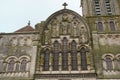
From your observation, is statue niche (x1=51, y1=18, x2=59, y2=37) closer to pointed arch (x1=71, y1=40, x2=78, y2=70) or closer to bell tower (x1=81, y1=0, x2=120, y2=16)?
pointed arch (x1=71, y1=40, x2=78, y2=70)

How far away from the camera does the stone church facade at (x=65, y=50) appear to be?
782 inches

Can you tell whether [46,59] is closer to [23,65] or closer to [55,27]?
[23,65]

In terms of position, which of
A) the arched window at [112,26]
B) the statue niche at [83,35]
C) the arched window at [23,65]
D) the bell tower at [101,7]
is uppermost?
the bell tower at [101,7]

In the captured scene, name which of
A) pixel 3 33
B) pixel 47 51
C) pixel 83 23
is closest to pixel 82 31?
pixel 83 23

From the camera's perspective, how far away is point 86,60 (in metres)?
20.8

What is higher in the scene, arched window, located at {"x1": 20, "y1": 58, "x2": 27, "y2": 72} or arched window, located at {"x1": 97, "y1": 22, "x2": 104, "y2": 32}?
arched window, located at {"x1": 97, "y1": 22, "x2": 104, "y2": 32}

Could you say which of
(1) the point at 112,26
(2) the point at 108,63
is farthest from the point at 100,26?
(2) the point at 108,63

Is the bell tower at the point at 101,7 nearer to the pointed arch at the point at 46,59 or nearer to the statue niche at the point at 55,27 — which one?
the statue niche at the point at 55,27

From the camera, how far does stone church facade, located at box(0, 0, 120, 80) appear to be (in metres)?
19.9

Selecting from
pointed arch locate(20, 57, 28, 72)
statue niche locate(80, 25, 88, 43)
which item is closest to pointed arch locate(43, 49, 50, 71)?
pointed arch locate(20, 57, 28, 72)

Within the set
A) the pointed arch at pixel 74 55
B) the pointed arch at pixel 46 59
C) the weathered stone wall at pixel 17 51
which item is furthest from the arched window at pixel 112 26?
the weathered stone wall at pixel 17 51

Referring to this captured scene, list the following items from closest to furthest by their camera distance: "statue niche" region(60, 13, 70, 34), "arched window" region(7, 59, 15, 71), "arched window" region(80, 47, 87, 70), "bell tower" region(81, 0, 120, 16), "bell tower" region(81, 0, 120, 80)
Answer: "bell tower" region(81, 0, 120, 80), "arched window" region(80, 47, 87, 70), "arched window" region(7, 59, 15, 71), "statue niche" region(60, 13, 70, 34), "bell tower" region(81, 0, 120, 16)

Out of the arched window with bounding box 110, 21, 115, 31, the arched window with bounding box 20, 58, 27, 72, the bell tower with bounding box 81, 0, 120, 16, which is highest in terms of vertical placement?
the bell tower with bounding box 81, 0, 120, 16

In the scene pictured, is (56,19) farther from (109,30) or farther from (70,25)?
(109,30)
